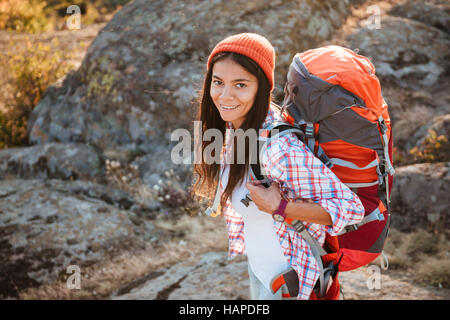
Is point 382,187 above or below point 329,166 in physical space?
below

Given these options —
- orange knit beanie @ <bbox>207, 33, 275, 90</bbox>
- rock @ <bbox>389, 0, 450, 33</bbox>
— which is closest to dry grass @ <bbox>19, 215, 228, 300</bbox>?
orange knit beanie @ <bbox>207, 33, 275, 90</bbox>

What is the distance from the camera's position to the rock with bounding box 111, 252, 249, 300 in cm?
369

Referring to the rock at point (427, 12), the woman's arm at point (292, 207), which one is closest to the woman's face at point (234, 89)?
the woman's arm at point (292, 207)

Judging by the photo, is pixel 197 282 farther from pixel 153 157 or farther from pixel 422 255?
pixel 153 157

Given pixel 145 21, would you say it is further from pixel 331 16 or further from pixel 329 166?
pixel 329 166

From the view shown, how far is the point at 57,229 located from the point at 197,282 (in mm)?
2057

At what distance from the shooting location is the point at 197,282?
13.0 ft

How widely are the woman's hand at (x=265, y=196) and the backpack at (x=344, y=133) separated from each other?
Answer: 0.27ft

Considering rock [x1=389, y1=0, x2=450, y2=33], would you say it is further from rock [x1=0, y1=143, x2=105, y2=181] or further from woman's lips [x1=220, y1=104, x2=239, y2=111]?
woman's lips [x1=220, y1=104, x2=239, y2=111]

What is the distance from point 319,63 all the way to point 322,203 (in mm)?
701

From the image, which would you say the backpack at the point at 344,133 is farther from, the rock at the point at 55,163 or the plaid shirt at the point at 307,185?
the rock at the point at 55,163

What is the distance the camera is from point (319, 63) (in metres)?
1.89

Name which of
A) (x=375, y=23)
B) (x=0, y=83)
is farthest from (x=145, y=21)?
(x=375, y=23)

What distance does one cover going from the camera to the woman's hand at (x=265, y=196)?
5.79 feet
